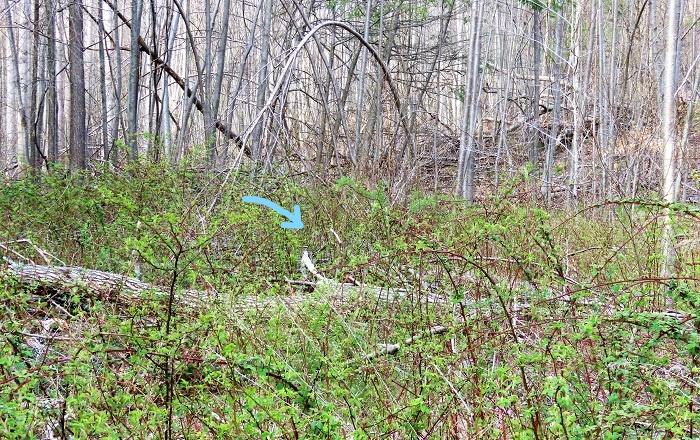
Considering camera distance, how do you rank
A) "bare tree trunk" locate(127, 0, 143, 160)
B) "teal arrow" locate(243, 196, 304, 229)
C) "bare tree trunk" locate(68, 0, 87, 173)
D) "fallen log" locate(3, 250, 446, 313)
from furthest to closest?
"bare tree trunk" locate(68, 0, 87, 173), "bare tree trunk" locate(127, 0, 143, 160), "teal arrow" locate(243, 196, 304, 229), "fallen log" locate(3, 250, 446, 313)

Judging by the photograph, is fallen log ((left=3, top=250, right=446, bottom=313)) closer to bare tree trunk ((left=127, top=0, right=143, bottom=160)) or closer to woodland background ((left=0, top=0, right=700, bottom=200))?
woodland background ((left=0, top=0, right=700, bottom=200))

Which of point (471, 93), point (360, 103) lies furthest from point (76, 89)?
point (471, 93)

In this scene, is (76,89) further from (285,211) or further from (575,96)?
(575,96)

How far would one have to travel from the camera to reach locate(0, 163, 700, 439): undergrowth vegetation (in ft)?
6.41

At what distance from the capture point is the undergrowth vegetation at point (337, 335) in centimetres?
195

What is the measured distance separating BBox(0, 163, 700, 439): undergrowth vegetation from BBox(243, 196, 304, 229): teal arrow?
0.07 metres

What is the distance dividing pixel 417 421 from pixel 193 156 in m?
4.32

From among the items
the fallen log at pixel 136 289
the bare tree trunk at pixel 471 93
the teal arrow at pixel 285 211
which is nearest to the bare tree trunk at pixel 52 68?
the teal arrow at pixel 285 211

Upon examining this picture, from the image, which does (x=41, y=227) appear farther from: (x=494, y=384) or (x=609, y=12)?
(x=609, y=12)

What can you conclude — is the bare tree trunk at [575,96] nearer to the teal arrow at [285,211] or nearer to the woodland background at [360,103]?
the woodland background at [360,103]

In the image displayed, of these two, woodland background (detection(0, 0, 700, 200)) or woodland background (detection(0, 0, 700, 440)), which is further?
woodland background (detection(0, 0, 700, 200))

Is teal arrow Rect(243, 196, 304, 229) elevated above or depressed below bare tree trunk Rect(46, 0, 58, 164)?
below

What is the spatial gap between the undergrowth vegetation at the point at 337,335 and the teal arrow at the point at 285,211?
7 cm

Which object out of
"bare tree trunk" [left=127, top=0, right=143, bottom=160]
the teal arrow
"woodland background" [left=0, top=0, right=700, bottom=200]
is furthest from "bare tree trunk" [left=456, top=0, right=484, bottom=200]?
"bare tree trunk" [left=127, top=0, right=143, bottom=160]
